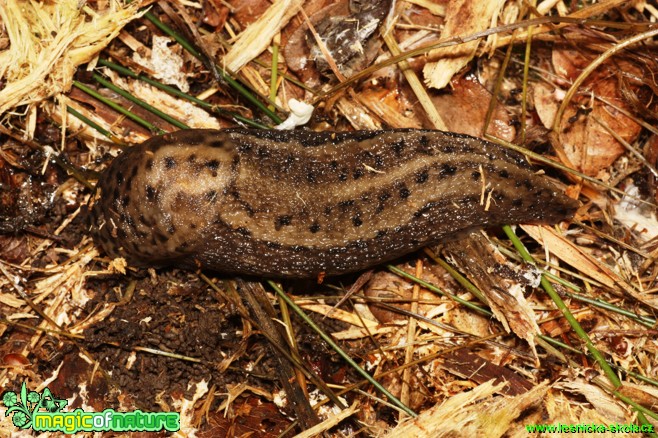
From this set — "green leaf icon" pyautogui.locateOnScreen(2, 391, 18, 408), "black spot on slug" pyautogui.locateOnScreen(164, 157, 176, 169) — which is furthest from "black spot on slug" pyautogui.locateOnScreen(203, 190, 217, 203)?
"green leaf icon" pyautogui.locateOnScreen(2, 391, 18, 408)

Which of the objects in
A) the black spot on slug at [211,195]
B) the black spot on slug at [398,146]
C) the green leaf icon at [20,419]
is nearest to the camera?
the black spot on slug at [211,195]

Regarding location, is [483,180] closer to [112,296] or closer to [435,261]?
[435,261]

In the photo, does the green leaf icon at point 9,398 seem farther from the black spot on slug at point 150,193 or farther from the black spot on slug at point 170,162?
the black spot on slug at point 170,162

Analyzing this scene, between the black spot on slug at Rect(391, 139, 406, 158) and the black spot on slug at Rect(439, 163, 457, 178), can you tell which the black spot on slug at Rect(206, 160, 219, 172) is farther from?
the black spot on slug at Rect(439, 163, 457, 178)

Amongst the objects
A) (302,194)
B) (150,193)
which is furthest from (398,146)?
(150,193)

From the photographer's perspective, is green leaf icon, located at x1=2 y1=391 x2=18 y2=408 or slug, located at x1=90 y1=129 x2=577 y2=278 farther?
green leaf icon, located at x1=2 y1=391 x2=18 y2=408

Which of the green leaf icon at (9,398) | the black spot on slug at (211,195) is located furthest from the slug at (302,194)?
the green leaf icon at (9,398)

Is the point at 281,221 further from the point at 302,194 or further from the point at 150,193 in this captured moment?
the point at 150,193

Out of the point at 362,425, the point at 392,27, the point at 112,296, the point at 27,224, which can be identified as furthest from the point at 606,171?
the point at 27,224
